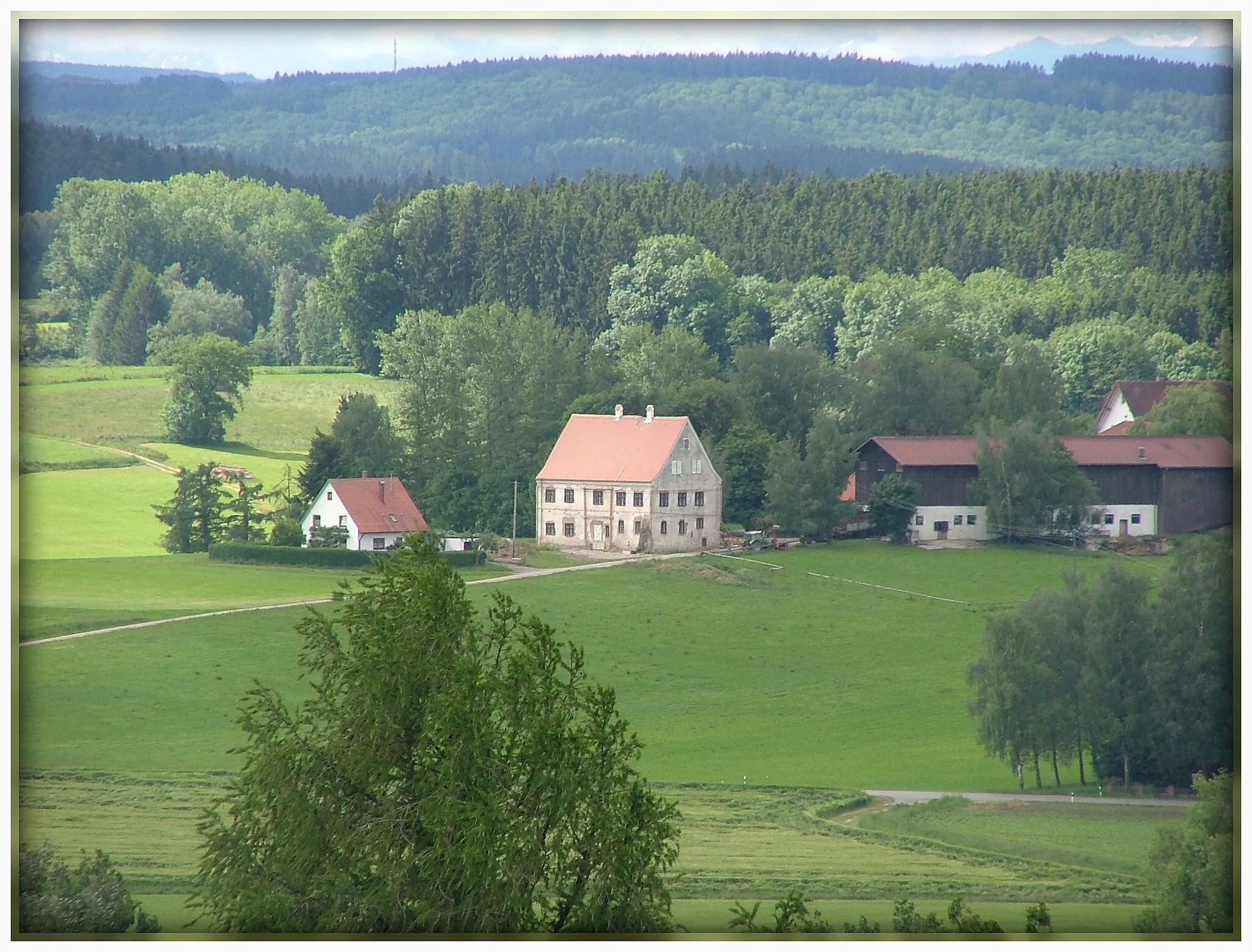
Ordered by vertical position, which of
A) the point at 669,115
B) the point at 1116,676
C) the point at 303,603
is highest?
the point at 669,115

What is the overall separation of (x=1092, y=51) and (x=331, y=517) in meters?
16.4

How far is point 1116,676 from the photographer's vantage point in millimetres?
26344

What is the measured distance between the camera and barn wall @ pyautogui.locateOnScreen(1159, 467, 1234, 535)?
28516 mm

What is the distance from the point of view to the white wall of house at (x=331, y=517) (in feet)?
105

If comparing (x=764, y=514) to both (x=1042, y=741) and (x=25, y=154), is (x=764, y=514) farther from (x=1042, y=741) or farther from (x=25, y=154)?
(x=25, y=154)

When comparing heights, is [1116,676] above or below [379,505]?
below

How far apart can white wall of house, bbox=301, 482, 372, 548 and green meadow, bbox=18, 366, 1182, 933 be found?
1.36 m

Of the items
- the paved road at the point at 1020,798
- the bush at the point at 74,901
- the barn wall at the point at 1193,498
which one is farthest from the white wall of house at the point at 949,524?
the bush at the point at 74,901

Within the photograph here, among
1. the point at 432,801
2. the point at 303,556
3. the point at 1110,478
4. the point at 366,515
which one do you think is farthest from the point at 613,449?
the point at 432,801

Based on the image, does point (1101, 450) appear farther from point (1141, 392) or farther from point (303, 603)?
point (303, 603)

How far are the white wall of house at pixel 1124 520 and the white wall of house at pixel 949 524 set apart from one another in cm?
224

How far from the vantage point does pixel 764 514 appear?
34719 millimetres

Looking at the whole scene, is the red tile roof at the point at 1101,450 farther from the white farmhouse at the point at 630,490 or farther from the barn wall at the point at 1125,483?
the white farmhouse at the point at 630,490

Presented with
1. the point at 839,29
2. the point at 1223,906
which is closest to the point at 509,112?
the point at 839,29
